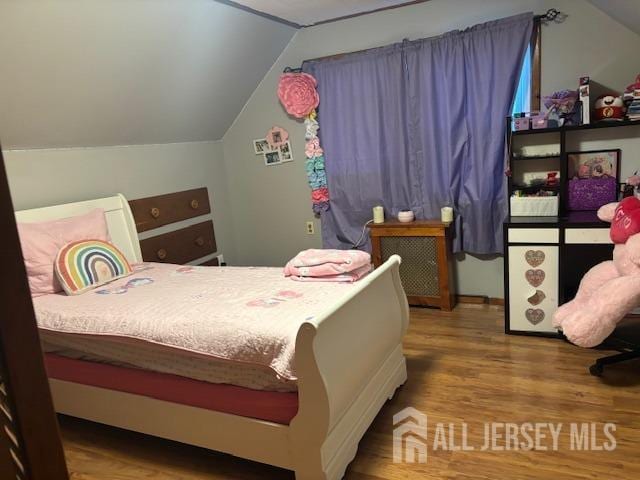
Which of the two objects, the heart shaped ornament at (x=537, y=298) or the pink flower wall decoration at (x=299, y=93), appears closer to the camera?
the heart shaped ornament at (x=537, y=298)

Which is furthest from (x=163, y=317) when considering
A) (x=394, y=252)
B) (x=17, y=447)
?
(x=394, y=252)

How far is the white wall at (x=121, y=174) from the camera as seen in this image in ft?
9.84

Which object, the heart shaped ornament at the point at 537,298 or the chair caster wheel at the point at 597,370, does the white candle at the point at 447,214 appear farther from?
the chair caster wheel at the point at 597,370

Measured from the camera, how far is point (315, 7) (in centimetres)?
351

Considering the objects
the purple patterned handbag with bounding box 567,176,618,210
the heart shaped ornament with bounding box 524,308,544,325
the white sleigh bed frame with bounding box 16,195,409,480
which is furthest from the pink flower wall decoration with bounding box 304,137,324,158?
the heart shaped ornament with bounding box 524,308,544,325

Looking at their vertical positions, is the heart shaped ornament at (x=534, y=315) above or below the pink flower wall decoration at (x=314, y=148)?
below

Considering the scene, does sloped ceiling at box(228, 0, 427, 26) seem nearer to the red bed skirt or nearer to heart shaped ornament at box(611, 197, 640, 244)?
heart shaped ornament at box(611, 197, 640, 244)

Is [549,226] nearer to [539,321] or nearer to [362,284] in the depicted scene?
[539,321]

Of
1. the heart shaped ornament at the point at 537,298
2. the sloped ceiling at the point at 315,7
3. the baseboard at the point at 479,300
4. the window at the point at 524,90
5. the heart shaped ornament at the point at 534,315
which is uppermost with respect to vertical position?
the sloped ceiling at the point at 315,7

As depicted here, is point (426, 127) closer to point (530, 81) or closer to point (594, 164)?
point (530, 81)

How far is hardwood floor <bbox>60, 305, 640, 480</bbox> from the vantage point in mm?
2014

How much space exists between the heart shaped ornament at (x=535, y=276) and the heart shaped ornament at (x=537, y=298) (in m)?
0.05

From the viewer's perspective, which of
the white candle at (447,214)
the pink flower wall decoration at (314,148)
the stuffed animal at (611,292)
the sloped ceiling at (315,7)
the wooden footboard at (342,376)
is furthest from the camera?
the pink flower wall decoration at (314,148)

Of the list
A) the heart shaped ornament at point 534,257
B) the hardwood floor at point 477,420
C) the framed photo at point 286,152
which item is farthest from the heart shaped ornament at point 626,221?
the framed photo at point 286,152
